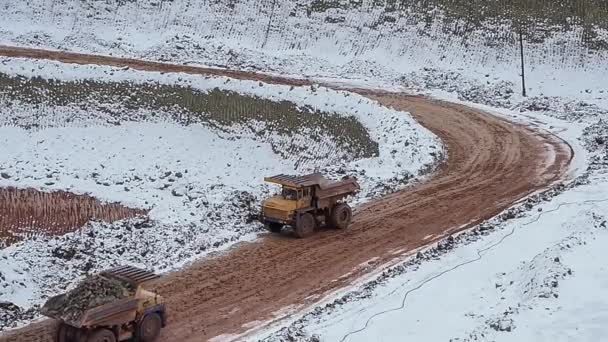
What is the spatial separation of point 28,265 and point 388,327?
8557mm

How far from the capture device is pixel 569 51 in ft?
144

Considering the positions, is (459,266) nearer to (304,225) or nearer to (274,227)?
(304,225)

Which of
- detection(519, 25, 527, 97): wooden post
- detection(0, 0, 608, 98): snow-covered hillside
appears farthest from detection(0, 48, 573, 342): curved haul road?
detection(0, 0, 608, 98): snow-covered hillside

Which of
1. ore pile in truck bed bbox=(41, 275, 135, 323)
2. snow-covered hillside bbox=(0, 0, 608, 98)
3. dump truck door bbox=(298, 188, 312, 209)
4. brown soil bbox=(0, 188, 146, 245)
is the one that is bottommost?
brown soil bbox=(0, 188, 146, 245)

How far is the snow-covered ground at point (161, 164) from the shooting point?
18359 mm

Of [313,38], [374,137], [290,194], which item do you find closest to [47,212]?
[290,194]

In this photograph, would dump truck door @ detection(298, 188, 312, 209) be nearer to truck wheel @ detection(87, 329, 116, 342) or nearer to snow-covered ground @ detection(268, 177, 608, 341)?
snow-covered ground @ detection(268, 177, 608, 341)

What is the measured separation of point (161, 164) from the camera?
3081 centimetres

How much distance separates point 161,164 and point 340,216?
12.1m

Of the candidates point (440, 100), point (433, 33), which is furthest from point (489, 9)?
point (440, 100)

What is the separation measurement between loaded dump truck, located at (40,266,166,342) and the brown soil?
8.27 metres

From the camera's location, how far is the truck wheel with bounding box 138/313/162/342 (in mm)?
13950

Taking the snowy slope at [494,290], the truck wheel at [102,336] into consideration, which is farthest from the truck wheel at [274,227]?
the truck wheel at [102,336]

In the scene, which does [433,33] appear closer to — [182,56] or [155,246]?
[182,56]
